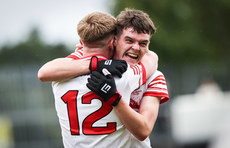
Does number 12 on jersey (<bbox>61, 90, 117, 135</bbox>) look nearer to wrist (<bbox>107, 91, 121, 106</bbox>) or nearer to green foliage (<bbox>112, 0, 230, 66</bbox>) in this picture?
wrist (<bbox>107, 91, 121, 106</bbox>)

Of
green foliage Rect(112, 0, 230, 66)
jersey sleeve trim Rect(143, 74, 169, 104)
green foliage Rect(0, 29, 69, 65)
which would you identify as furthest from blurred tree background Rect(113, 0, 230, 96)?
jersey sleeve trim Rect(143, 74, 169, 104)

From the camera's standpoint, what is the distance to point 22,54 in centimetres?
2286

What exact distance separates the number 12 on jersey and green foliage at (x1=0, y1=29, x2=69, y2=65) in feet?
49.2

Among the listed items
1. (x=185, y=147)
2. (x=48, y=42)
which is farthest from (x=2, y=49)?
(x=185, y=147)

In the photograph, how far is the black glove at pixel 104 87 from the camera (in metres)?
3.12

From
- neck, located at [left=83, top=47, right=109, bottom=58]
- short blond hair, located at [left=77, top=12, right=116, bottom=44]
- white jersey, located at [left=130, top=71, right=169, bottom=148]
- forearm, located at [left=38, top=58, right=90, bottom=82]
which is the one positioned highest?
short blond hair, located at [left=77, top=12, right=116, bottom=44]

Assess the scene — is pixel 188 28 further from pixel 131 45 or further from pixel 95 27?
pixel 95 27

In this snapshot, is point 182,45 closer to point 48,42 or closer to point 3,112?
point 48,42

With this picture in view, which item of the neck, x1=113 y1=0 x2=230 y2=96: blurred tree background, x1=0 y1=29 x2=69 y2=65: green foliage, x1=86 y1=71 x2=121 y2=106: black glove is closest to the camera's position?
x1=86 y1=71 x2=121 y2=106: black glove

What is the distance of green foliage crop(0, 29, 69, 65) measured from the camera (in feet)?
66.4

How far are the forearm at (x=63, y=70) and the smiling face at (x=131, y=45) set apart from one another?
0.39 m

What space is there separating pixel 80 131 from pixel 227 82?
53.3ft

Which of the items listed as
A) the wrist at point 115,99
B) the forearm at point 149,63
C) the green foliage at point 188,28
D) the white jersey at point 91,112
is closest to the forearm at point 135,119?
the wrist at point 115,99

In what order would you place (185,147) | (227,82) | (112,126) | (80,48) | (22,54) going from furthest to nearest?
(22,54), (227,82), (185,147), (80,48), (112,126)
